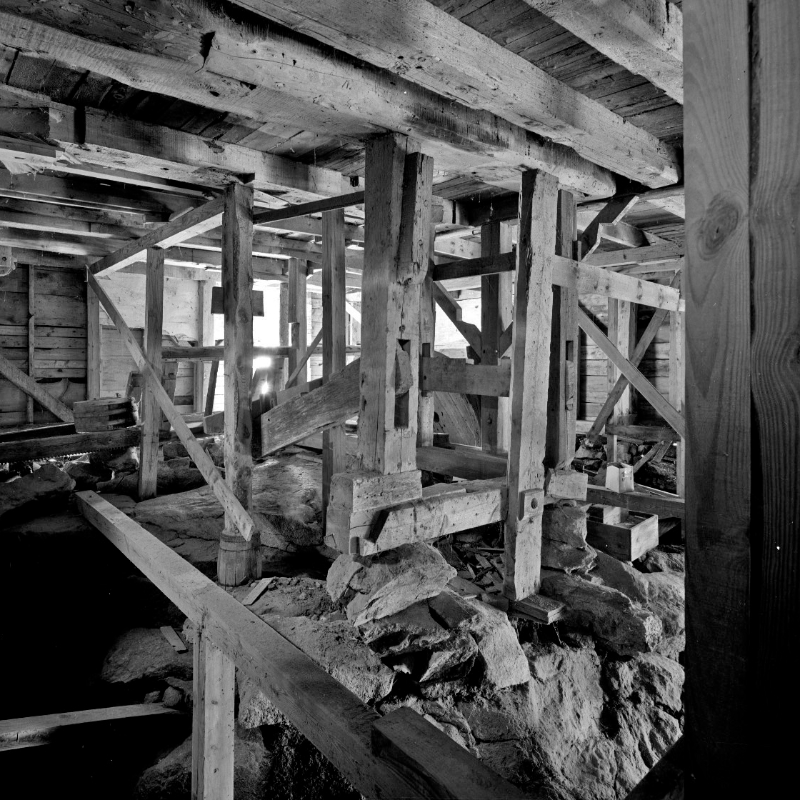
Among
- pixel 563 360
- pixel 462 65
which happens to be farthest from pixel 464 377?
pixel 462 65

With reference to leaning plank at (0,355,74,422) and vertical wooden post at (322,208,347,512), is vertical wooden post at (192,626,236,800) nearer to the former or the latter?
vertical wooden post at (322,208,347,512)

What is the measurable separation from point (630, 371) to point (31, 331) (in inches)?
357

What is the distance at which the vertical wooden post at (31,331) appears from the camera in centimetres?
880

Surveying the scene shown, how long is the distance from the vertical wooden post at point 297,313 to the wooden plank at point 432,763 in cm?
531

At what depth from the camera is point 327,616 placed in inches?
126

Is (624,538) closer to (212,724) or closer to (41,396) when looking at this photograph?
(212,724)

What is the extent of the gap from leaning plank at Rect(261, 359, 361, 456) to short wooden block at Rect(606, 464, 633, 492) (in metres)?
3.04

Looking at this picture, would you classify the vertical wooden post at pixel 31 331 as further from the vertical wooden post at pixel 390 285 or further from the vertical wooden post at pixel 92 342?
the vertical wooden post at pixel 390 285

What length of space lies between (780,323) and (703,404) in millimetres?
161

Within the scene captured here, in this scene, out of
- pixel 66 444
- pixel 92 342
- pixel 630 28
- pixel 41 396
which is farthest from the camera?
pixel 92 342

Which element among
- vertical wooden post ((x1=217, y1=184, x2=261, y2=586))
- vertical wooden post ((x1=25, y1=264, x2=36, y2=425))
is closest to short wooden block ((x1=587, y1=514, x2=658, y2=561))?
vertical wooden post ((x1=217, y1=184, x2=261, y2=586))

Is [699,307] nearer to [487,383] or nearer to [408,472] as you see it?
[408,472]

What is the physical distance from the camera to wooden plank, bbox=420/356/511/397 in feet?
10.9

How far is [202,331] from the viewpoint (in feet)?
34.2
